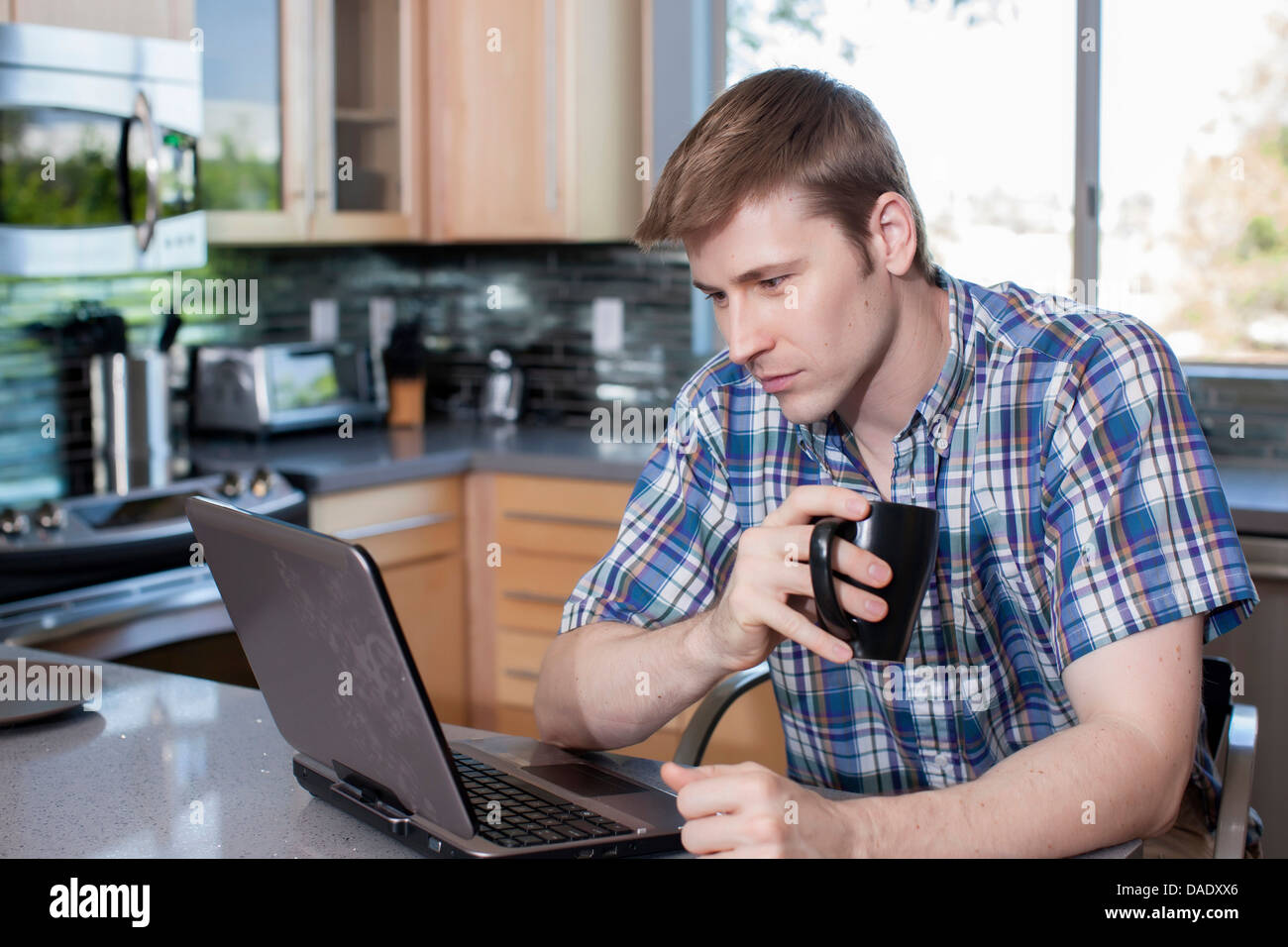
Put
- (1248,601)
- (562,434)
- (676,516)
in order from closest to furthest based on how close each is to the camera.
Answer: (1248,601), (676,516), (562,434)

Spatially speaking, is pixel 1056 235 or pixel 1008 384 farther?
pixel 1056 235

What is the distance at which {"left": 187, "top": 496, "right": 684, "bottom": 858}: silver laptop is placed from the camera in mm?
937

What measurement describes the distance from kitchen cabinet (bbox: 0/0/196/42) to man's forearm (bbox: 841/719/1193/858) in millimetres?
2382

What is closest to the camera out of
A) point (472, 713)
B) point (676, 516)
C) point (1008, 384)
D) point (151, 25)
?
point (1008, 384)

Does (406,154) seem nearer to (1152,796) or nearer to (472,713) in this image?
(472,713)

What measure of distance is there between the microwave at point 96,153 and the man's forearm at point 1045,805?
217 cm

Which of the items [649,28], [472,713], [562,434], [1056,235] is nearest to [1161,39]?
[1056,235]

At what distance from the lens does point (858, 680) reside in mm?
1472

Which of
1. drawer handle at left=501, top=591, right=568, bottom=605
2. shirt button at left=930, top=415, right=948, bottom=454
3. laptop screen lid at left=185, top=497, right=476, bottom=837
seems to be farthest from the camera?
drawer handle at left=501, top=591, right=568, bottom=605

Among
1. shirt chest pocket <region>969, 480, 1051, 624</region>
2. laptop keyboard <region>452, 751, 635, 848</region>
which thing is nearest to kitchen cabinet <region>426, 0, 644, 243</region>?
shirt chest pocket <region>969, 480, 1051, 624</region>

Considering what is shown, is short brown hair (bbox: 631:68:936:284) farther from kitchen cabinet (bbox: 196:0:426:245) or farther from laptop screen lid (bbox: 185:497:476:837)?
kitchen cabinet (bbox: 196:0:426:245)

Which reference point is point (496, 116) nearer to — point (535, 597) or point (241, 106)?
point (241, 106)

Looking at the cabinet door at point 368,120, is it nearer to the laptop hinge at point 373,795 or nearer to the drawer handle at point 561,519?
the drawer handle at point 561,519

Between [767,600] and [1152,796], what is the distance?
35 centimetres
